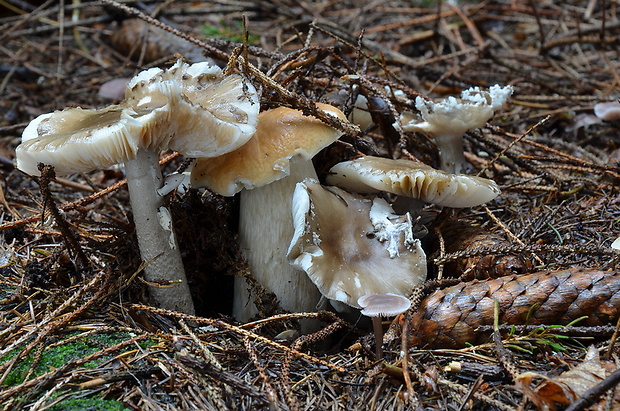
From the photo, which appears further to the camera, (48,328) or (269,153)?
(269,153)

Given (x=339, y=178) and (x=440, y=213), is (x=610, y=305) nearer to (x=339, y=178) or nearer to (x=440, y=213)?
(x=440, y=213)

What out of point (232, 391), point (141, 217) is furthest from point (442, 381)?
point (141, 217)

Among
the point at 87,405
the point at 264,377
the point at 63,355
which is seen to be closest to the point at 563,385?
the point at 264,377

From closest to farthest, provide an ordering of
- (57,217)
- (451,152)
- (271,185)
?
(57,217) → (271,185) → (451,152)

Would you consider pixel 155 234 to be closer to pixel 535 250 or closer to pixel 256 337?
pixel 256 337

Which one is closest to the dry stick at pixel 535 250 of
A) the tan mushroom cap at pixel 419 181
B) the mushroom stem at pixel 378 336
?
the tan mushroom cap at pixel 419 181

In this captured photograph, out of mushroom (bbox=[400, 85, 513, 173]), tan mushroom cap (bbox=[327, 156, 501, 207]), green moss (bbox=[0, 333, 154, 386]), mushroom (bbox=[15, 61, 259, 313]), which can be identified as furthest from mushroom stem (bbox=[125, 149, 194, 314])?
mushroom (bbox=[400, 85, 513, 173])

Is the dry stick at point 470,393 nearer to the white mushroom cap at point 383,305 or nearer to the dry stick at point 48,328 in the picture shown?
the white mushroom cap at point 383,305
